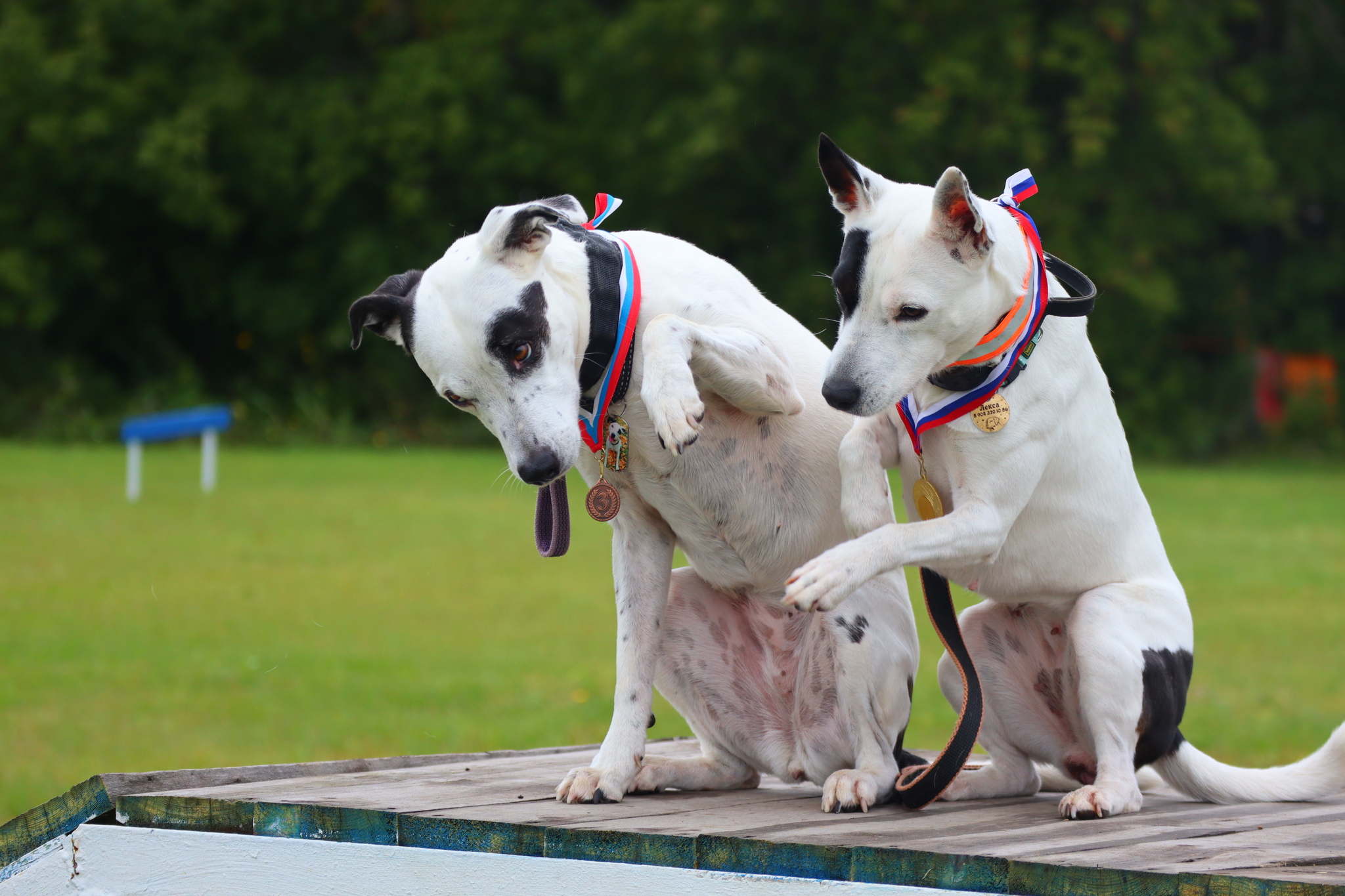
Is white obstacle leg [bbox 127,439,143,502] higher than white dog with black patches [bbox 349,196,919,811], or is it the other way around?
white obstacle leg [bbox 127,439,143,502]

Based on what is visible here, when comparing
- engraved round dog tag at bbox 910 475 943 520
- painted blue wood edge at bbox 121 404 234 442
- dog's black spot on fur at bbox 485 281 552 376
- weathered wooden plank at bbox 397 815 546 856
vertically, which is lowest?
weathered wooden plank at bbox 397 815 546 856

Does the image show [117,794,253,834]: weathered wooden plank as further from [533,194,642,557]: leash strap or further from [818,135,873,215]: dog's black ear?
[818,135,873,215]: dog's black ear

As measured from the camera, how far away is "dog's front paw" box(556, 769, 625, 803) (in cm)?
349

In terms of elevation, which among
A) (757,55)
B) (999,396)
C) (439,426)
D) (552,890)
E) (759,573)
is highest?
(757,55)

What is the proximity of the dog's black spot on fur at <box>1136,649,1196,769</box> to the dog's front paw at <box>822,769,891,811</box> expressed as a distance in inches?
24.9

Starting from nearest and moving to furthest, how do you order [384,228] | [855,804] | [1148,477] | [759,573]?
[855,804] → [759,573] → [1148,477] → [384,228]

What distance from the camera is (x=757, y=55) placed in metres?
23.5

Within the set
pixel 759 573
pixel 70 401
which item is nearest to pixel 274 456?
pixel 70 401

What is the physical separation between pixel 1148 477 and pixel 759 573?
1706 centimetres

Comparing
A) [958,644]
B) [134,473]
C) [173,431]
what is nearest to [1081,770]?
[958,644]

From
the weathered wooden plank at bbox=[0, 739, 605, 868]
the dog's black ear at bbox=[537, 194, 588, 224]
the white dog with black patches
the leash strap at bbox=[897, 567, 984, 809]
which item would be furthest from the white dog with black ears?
the weathered wooden plank at bbox=[0, 739, 605, 868]

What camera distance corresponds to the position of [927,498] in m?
3.34

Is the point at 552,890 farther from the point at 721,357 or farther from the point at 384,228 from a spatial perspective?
the point at 384,228

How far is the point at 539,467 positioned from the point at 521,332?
0.31 metres
